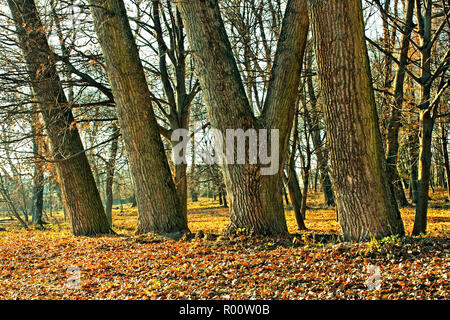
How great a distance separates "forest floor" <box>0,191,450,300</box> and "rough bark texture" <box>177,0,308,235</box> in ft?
1.62

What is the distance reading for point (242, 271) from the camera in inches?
186

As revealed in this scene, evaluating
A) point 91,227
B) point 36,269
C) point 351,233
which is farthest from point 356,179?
point 91,227

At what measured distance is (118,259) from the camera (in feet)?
19.7

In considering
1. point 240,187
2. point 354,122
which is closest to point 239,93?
point 240,187

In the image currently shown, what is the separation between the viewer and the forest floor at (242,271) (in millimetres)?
3801

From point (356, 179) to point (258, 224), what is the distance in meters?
1.99

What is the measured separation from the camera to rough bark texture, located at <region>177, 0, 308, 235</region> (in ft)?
21.0

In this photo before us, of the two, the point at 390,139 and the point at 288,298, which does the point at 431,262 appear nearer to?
the point at 288,298

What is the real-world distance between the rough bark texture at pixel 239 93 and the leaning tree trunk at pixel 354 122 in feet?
4.56

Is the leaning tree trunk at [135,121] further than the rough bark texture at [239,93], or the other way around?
the leaning tree trunk at [135,121]

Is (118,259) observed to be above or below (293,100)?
below

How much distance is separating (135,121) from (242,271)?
4.53 metres

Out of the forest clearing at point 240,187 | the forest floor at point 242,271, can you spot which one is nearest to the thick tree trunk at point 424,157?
the forest clearing at point 240,187

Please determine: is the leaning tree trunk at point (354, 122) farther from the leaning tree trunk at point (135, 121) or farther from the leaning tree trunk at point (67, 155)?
the leaning tree trunk at point (67, 155)
